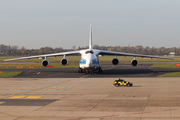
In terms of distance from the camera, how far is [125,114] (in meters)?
15.0

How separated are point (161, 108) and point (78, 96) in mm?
7702

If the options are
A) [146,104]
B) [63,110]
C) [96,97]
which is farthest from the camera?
[96,97]

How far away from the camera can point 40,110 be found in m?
16.4

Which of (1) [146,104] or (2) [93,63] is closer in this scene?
(1) [146,104]

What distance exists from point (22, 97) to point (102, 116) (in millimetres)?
9512

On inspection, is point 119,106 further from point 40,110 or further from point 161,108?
point 40,110

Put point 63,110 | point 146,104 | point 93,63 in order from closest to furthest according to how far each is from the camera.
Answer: point 63,110 → point 146,104 → point 93,63

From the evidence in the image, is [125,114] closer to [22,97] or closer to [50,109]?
[50,109]

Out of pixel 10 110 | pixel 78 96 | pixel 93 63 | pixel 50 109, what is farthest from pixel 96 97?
pixel 93 63

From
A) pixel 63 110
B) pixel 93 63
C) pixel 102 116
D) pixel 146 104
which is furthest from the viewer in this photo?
pixel 93 63

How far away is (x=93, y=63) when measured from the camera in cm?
4106

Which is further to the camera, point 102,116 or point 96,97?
point 96,97

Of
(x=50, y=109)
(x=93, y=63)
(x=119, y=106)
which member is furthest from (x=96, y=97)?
(x=93, y=63)

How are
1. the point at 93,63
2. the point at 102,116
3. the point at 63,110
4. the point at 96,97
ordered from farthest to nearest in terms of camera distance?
the point at 93,63, the point at 96,97, the point at 63,110, the point at 102,116
